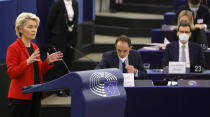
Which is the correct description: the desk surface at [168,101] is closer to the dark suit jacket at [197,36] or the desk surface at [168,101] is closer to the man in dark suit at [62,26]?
the dark suit jacket at [197,36]

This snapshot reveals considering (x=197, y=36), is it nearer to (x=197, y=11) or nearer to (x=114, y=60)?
(x=197, y=11)

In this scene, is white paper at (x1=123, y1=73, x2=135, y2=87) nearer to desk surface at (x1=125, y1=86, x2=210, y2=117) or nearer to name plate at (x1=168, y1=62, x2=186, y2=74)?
desk surface at (x1=125, y1=86, x2=210, y2=117)

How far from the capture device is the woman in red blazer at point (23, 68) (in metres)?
4.38

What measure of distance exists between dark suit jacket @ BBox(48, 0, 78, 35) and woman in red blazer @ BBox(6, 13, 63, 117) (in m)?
3.31

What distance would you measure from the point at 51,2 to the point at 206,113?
415 cm

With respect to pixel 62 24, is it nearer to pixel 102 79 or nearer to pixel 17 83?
pixel 17 83

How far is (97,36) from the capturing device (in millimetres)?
11547

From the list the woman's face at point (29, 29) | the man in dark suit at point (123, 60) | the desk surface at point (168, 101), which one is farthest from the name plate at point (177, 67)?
the woman's face at point (29, 29)

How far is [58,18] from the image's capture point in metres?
7.90

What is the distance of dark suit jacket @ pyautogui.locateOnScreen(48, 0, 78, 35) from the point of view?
7.82 m

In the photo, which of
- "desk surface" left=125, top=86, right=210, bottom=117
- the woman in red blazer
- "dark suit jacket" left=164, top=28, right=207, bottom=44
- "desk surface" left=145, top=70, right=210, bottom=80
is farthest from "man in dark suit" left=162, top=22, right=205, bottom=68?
the woman in red blazer

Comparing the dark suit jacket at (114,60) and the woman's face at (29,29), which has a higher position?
the woman's face at (29,29)

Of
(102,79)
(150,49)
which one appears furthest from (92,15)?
(102,79)

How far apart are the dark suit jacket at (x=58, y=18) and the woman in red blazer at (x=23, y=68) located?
3.31m
